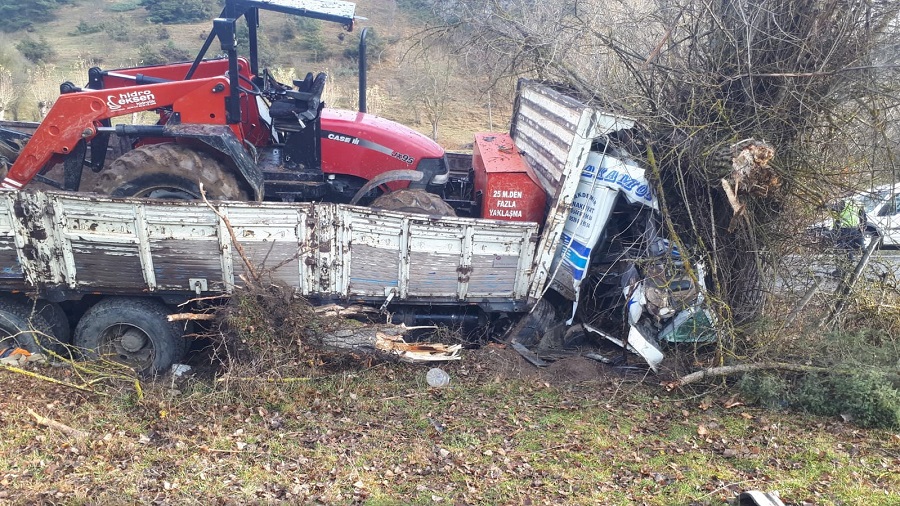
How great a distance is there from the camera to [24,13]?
3200 centimetres

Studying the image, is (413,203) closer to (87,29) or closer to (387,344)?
(387,344)

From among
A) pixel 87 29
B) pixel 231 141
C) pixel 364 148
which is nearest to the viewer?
pixel 231 141

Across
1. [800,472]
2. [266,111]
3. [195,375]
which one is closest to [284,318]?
[195,375]

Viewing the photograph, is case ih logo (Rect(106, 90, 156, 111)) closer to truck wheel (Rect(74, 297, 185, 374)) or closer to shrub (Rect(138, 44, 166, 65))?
truck wheel (Rect(74, 297, 185, 374))

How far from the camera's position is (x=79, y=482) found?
4.29 metres

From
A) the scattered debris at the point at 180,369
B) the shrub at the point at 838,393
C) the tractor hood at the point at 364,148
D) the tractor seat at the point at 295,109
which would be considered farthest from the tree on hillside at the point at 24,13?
the shrub at the point at 838,393

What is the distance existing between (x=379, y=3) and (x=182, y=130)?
3108 centimetres

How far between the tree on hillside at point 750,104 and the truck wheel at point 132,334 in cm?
512

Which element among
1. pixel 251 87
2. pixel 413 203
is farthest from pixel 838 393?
pixel 251 87

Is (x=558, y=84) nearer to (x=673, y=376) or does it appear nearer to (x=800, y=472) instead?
(x=673, y=376)

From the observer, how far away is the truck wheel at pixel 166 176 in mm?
6270

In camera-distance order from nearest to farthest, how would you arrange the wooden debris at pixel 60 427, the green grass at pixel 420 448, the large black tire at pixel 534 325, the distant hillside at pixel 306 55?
1. the green grass at pixel 420 448
2. the wooden debris at pixel 60 427
3. the large black tire at pixel 534 325
4. the distant hillside at pixel 306 55

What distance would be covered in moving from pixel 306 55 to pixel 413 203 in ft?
81.7

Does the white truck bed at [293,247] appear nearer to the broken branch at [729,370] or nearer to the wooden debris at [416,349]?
the wooden debris at [416,349]
